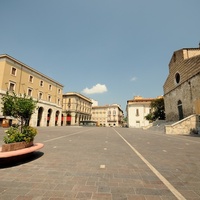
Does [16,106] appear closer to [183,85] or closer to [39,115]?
[183,85]

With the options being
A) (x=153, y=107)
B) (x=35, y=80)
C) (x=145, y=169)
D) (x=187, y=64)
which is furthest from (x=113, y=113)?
(x=145, y=169)

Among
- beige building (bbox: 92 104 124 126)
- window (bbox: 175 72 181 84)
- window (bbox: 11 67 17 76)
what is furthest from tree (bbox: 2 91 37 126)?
beige building (bbox: 92 104 124 126)

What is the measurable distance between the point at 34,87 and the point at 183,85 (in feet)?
108

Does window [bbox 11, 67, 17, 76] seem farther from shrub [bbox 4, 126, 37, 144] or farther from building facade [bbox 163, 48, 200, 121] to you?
building facade [bbox 163, 48, 200, 121]

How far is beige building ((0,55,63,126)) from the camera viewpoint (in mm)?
27812

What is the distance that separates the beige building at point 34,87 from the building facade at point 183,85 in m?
24.0

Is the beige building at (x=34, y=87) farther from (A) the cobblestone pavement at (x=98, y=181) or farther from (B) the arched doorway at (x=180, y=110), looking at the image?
(B) the arched doorway at (x=180, y=110)

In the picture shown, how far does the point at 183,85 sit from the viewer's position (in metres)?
25.0

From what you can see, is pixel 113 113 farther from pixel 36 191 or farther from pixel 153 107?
pixel 36 191

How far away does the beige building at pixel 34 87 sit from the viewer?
27.8 meters

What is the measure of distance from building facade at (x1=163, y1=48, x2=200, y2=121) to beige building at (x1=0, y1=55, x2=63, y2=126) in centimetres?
2396

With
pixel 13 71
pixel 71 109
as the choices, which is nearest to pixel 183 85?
pixel 13 71

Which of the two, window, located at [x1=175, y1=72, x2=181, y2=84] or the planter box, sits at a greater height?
window, located at [x1=175, y1=72, x2=181, y2=84]

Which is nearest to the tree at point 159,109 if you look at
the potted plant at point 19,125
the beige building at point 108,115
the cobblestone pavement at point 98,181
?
the cobblestone pavement at point 98,181
